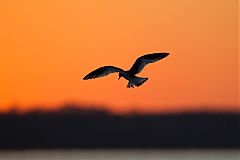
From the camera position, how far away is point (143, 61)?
485 centimetres

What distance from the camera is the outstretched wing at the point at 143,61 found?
15.7 ft

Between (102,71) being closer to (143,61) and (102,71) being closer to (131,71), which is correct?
(131,71)

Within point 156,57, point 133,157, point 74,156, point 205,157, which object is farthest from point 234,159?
point 156,57

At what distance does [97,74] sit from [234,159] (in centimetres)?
818

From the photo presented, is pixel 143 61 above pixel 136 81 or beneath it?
above

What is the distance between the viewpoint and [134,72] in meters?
4.76

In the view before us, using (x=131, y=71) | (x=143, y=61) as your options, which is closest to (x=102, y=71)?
(x=131, y=71)

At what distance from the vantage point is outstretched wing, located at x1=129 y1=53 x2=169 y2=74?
478cm

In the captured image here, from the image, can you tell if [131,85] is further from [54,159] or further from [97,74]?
[54,159]

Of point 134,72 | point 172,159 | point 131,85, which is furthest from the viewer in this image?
point 172,159

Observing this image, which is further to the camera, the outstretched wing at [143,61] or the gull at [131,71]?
the outstretched wing at [143,61]

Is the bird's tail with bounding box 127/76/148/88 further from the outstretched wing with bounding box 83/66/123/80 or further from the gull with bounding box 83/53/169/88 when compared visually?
the outstretched wing with bounding box 83/66/123/80

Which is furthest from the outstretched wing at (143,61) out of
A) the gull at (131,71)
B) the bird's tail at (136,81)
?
the bird's tail at (136,81)

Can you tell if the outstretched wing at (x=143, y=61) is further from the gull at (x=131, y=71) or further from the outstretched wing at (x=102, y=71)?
the outstretched wing at (x=102, y=71)
